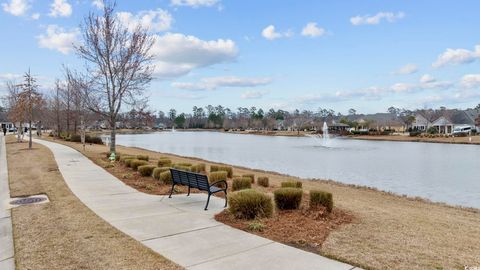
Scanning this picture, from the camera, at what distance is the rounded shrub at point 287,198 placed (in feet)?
25.1

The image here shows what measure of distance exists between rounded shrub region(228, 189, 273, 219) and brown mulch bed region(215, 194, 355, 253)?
0.12m

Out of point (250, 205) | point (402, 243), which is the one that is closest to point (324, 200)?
point (250, 205)

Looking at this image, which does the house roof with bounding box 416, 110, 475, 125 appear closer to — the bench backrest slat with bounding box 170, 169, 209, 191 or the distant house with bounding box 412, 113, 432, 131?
the distant house with bounding box 412, 113, 432, 131

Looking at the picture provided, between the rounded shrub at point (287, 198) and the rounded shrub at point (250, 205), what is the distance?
0.56m

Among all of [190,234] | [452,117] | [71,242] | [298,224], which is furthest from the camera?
[452,117]

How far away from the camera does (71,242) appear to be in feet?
18.3

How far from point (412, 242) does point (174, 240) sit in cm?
349

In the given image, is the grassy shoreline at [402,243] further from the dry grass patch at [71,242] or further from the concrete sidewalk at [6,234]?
the concrete sidewalk at [6,234]

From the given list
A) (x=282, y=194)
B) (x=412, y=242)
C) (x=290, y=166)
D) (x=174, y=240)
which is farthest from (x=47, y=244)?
(x=290, y=166)

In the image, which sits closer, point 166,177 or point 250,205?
point 250,205

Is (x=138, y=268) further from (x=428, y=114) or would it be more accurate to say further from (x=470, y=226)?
(x=428, y=114)

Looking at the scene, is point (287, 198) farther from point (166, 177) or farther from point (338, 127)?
point (338, 127)

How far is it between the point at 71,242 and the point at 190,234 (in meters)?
1.70

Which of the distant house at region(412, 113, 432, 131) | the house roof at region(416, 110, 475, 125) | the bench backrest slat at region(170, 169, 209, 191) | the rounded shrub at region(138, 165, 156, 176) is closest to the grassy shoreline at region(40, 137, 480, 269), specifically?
the bench backrest slat at region(170, 169, 209, 191)
